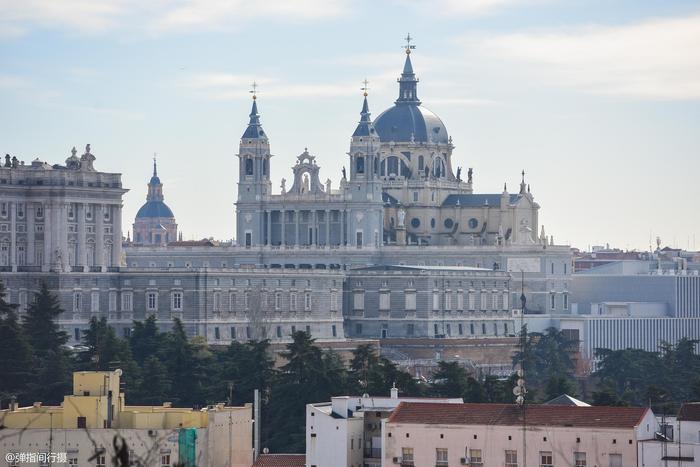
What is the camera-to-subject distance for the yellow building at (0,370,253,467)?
8475 centimetres

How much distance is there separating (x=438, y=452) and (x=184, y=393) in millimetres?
51141

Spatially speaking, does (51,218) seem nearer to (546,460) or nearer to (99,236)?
(99,236)

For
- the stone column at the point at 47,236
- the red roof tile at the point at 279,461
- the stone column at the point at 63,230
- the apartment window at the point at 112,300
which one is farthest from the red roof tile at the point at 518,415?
the apartment window at the point at 112,300

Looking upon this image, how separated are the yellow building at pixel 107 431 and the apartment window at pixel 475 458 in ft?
26.8

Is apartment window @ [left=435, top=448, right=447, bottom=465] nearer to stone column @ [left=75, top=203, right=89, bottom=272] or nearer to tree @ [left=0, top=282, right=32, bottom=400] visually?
tree @ [left=0, top=282, right=32, bottom=400]

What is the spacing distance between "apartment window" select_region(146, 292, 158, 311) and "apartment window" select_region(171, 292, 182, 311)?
3.68ft

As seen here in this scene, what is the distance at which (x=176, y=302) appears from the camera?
600 ft

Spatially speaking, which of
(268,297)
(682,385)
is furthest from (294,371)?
(268,297)

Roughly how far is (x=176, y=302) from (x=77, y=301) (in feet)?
26.7

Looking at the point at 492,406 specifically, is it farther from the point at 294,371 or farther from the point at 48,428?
the point at 294,371

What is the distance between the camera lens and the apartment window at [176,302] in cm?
18262

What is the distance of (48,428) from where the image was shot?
85875 mm

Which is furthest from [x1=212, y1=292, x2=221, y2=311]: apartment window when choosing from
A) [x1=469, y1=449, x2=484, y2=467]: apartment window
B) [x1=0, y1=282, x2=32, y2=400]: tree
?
[x1=469, y1=449, x2=484, y2=467]: apartment window

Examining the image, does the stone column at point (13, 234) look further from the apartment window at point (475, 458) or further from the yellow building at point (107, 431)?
the apartment window at point (475, 458)
